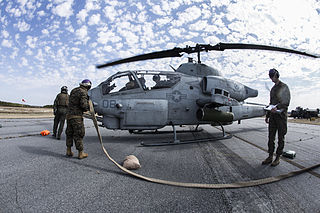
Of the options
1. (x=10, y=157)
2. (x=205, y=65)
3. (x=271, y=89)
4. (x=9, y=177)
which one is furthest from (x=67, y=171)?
(x=205, y=65)

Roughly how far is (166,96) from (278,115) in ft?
11.7

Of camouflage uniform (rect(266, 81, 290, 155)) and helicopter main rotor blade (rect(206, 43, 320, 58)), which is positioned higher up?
helicopter main rotor blade (rect(206, 43, 320, 58))

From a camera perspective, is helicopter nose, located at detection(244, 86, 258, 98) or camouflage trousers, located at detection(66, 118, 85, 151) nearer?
camouflage trousers, located at detection(66, 118, 85, 151)

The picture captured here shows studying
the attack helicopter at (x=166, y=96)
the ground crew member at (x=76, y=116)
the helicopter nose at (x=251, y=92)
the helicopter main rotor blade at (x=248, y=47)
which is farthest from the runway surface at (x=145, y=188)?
the helicopter nose at (x=251, y=92)

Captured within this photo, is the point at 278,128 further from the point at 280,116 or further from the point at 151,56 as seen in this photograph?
the point at 151,56

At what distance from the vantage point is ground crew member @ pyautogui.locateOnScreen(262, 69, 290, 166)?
3496 millimetres

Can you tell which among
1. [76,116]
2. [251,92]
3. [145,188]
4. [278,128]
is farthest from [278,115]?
[251,92]

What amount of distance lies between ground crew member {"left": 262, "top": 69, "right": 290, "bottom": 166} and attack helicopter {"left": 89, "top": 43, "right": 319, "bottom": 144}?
175 centimetres

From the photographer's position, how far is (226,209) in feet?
5.78

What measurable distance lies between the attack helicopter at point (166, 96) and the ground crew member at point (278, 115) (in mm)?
1748

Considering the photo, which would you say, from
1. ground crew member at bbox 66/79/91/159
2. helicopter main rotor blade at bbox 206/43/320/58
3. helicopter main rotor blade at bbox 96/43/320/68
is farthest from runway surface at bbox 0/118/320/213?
helicopter main rotor blade at bbox 206/43/320/58

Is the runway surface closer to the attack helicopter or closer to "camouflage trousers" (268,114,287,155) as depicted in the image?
"camouflage trousers" (268,114,287,155)

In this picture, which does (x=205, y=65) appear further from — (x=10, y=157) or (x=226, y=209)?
(x=10, y=157)

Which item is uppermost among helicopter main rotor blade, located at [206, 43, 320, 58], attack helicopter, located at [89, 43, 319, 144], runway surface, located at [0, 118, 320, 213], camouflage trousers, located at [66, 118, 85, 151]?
helicopter main rotor blade, located at [206, 43, 320, 58]
